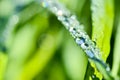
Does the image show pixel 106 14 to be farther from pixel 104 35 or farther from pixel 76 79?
pixel 76 79

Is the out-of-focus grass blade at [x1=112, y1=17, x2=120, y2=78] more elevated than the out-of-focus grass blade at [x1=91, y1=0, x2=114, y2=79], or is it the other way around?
the out-of-focus grass blade at [x1=91, y1=0, x2=114, y2=79]

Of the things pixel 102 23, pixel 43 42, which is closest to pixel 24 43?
pixel 43 42

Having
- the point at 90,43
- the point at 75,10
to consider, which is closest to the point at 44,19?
the point at 75,10

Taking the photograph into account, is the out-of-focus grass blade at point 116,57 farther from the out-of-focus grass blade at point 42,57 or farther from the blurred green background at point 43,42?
the out-of-focus grass blade at point 42,57

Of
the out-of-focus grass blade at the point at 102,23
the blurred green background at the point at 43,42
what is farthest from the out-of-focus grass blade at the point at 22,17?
the out-of-focus grass blade at the point at 102,23

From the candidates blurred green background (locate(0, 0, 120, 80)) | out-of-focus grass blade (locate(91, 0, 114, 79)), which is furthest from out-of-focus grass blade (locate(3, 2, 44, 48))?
out-of-focus grass blade (locate(91, 0, 114, 79))

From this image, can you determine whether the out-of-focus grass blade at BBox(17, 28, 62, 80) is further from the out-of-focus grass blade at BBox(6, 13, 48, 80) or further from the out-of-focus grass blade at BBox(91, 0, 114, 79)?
the out-of-focus grass blade at BBox(91, 0, 114, 79)

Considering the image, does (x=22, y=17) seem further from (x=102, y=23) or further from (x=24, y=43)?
(x=102, y=23)

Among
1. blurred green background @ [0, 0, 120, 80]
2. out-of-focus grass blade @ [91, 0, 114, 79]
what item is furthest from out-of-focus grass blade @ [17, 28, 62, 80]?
out-of-focus grass blade @ [91, 0, 114, 79]

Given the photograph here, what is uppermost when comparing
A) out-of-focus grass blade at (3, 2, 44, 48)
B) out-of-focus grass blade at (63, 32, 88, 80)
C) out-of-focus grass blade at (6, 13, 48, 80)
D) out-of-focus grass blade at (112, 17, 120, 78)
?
out-of-focus grass blade at (3, 2, 44, 48)
